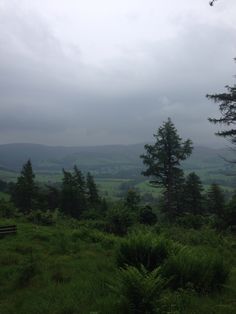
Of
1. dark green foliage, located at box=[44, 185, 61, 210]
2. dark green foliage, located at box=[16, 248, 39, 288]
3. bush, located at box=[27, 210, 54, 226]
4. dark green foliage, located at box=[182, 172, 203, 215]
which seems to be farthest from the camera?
dark green foliage, located at box=[44, 185, 61, 210]

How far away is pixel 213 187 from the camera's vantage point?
58875 mm

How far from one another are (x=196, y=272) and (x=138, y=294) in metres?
2.38

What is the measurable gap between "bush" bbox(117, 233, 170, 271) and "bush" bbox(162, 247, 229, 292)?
703mm

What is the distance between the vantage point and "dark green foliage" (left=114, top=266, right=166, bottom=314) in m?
6.49

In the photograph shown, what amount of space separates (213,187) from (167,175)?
18.0 m

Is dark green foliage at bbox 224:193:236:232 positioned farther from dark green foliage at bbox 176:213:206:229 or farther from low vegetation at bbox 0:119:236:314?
low vegetation at bbox 0:119:236:314

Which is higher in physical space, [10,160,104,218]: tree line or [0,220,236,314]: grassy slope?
[0,220,236,314]: grassy slope

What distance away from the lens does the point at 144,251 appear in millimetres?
9578

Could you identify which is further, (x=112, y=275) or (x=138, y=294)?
(x=112, y=275)

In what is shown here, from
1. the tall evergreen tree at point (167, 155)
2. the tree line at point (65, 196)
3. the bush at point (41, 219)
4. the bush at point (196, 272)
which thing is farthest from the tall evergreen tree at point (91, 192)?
the bush at point (196, 272)

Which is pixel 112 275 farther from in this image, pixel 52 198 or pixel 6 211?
pixel 52 198

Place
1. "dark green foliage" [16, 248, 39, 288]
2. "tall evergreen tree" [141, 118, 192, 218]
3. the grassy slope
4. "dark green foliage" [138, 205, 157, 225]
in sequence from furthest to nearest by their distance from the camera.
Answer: "tall evergreen tree" [141, 118, 192, 218] → "dark green foliage" [138, 205, 157, 225] → "dark green foliage" [16, 248, 39, 288] → the grassy slope

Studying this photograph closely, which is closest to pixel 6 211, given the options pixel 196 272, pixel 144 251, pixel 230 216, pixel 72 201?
pixel 230 216

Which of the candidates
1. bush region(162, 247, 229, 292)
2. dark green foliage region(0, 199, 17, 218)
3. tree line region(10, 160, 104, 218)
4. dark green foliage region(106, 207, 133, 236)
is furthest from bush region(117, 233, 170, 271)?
tree line region(10, 160, 104, 218)
